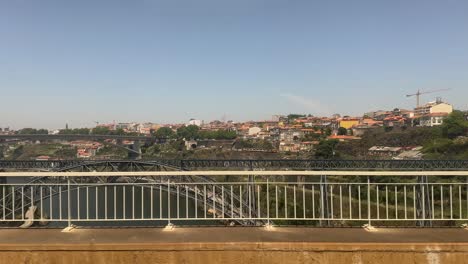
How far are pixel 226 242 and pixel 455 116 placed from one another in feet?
298

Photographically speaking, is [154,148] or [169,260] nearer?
[169,260]

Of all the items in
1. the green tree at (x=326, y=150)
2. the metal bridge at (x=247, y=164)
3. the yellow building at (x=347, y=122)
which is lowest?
the green tree at (x=326, y=150)

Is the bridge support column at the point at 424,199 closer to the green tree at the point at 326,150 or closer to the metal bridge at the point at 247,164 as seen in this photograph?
the metal bridge at the point at 247,164

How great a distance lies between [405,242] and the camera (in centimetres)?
451

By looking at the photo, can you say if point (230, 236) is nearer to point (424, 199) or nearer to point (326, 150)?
point (424, 199)

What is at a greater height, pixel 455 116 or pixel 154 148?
pixel 455 116

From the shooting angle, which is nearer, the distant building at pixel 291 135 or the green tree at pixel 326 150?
the green tree at pixel 326 150

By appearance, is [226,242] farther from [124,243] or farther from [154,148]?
[154,148]

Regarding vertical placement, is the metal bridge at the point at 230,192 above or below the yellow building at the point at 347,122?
below

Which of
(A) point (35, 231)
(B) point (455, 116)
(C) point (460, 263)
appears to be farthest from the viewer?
(B) point (455, 116)

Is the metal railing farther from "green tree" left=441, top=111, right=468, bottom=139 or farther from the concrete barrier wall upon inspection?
"green tree" left=441, top=111, right=468, bottom=139

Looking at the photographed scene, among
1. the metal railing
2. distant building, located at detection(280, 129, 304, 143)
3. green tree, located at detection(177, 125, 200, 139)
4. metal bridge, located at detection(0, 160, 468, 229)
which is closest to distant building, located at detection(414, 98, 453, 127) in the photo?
distant building, located at detection(280, 129, 304, 143)

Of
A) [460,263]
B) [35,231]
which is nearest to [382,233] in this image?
[460,263]

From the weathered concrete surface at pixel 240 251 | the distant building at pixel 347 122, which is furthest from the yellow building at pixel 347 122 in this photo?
the weathered concrete surface at pixel 240 251
